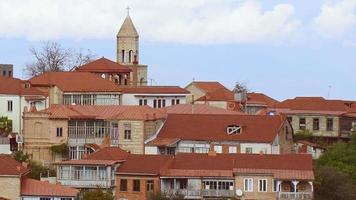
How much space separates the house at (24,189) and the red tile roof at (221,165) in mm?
4331

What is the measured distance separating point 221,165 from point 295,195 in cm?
432

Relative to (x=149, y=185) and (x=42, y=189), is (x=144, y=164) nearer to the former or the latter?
(x=149, y=185)

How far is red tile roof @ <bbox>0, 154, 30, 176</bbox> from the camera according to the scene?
205 feet

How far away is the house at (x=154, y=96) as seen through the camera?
82688mm

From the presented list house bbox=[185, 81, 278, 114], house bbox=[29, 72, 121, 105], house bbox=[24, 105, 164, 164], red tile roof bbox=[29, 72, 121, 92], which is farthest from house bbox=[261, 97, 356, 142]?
house bbox=[24, 105, 164, 164]

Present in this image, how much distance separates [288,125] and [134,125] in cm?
979

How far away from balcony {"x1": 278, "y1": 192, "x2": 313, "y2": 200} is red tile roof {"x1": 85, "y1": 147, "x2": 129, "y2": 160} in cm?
889

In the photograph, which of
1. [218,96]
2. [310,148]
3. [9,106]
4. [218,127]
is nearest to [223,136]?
[218,127]

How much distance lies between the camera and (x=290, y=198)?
213ft

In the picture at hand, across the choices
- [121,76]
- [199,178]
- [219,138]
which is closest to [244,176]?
[199,178]

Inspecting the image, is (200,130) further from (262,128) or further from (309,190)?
(309,190)

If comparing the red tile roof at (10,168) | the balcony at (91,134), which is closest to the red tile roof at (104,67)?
the balcony at (91,134)

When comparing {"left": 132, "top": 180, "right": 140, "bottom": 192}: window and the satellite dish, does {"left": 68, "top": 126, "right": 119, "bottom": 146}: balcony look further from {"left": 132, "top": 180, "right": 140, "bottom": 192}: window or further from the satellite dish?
the satellite dish

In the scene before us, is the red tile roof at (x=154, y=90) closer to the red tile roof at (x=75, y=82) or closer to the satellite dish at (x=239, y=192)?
the red tile roof at (x=75, y=82)
